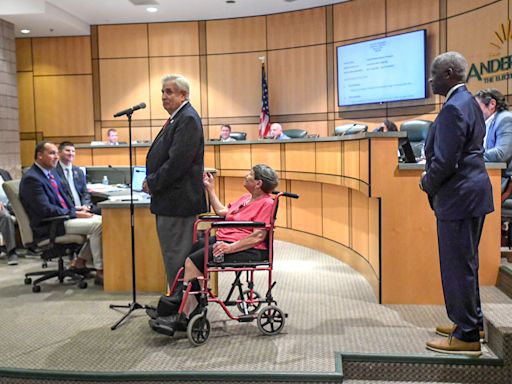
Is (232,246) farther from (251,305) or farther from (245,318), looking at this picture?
(251,305)

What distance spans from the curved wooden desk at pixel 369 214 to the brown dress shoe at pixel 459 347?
0.89m

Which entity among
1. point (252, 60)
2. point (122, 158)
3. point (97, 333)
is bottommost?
point (97, 333)

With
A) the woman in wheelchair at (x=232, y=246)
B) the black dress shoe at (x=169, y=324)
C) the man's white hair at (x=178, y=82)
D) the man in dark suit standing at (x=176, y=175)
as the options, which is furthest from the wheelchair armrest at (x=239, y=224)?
the man's white hair at (x=178, y=82)

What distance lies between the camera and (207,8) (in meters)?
9.59

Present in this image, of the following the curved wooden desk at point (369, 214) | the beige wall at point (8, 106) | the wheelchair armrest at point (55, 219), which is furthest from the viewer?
the beige wall at point (8, 106)

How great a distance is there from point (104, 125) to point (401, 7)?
19.2 ft

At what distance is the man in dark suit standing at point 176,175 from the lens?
316 cm

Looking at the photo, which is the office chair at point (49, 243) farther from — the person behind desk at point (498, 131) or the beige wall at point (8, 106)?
the beige wall at point (8, 106)

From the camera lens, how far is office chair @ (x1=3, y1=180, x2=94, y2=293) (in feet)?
14.0

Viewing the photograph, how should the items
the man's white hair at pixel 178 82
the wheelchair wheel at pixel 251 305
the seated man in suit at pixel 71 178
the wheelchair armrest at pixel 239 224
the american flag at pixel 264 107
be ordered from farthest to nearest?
the american flag at pixel 264 107 < the seated man in suit at pixel 71 178 < the wheelchair wheel at pixel 251 305 < the man's white hair at pixel 178 82 < the wheelchair armrest at pixel 239 224

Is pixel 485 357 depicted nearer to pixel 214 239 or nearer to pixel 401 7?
pixel 214 239

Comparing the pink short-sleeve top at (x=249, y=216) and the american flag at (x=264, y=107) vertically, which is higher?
the american flag at (x=264, y=107)

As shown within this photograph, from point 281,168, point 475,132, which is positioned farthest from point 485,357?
point 281,168

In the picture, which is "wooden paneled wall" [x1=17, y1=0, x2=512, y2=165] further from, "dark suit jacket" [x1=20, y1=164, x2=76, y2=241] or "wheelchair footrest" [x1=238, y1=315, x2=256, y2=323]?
"wheelchair footrest" [x1=238, y1=315, x2=256, y2=323]
